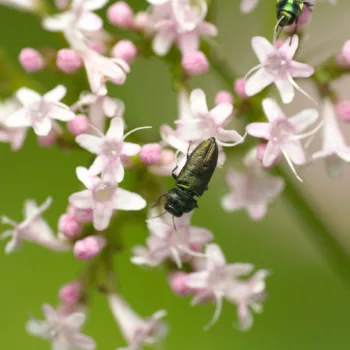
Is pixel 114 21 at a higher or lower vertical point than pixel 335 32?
higher

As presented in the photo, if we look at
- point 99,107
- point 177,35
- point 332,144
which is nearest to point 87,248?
point 99,107

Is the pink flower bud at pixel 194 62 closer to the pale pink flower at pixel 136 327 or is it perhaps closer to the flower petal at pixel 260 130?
the flower petal at pixel 260 130

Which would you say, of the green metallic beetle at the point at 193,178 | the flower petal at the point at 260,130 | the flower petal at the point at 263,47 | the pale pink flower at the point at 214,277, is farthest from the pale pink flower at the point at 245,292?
the flower petal at the point at 263,47

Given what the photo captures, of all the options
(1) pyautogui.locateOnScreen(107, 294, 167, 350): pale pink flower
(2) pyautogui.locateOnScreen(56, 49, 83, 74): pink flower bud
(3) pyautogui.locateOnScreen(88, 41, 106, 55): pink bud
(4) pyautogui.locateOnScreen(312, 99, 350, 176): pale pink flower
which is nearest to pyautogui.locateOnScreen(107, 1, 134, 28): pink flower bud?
(3) pyautogui.locateOnScreen(88, 41, 106, 55): pink bud

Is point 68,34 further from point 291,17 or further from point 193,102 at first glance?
point 291,17

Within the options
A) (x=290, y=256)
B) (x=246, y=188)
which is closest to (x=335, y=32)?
(x=290, y=256)

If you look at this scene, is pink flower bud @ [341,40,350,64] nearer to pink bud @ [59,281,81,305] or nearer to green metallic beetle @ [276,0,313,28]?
green metallic beetle @ [276,0,313,28]

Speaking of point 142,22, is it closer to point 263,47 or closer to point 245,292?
point 263,47
